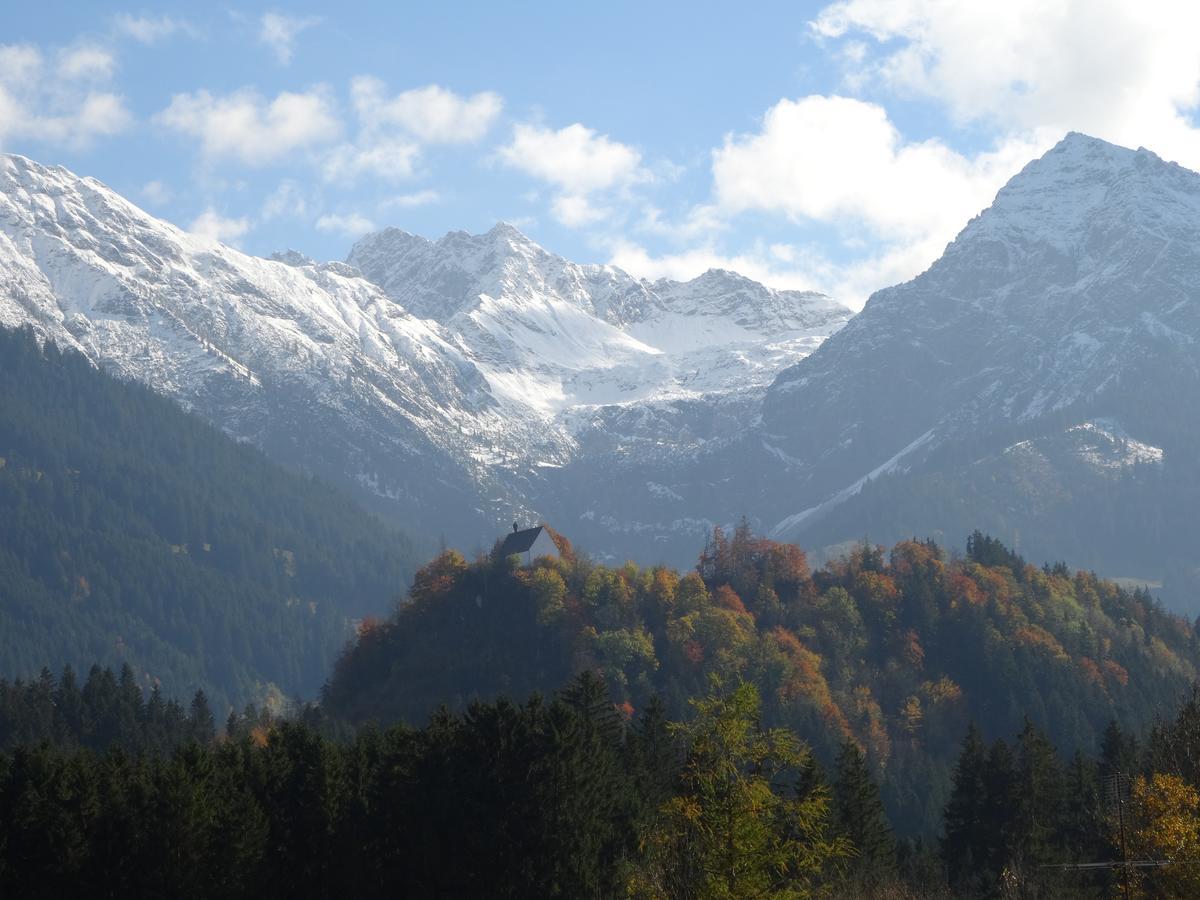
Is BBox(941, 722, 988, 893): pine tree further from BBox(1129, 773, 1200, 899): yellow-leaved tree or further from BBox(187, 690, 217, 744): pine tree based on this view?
BBox(187, 690, 217, 744): pine tree

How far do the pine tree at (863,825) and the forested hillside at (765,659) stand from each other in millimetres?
60322

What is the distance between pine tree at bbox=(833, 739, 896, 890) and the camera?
90.9 meters

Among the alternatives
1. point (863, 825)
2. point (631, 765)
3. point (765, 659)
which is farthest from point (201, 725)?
point (863, 825)

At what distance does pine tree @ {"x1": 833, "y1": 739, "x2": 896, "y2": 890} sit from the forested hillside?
60322 millimetres

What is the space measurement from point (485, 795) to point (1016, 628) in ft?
429

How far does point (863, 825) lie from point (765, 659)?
8391 cm

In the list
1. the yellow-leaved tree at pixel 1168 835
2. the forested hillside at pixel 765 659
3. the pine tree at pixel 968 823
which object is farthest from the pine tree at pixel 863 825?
the forested hillside at pixel 765 659

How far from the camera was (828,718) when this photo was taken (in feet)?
577

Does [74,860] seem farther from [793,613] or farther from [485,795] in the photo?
[793,613]

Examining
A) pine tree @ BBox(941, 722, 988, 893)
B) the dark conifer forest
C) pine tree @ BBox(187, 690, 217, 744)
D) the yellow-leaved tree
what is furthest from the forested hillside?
the yellow-leaved tree

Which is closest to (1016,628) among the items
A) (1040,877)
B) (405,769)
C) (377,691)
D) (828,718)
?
(828,718)

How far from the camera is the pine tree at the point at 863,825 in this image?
298ft

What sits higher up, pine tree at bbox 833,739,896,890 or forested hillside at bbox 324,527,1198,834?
forested hillside at bbox 324,527,1198,834

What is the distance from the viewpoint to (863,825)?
324 feet
